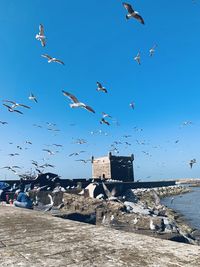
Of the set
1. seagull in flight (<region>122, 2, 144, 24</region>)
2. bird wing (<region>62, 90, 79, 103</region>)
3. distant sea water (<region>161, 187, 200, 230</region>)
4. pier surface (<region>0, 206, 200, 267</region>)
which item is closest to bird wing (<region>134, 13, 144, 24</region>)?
seagull in flight (<region>122, 2, 144, 24</region>)

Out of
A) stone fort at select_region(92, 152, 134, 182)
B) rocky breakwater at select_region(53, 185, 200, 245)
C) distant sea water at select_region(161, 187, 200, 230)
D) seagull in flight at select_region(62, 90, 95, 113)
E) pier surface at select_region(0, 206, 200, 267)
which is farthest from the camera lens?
A: stone fort at select_region(92, 152, 134, 182)

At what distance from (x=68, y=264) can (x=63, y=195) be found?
17893 millimetres

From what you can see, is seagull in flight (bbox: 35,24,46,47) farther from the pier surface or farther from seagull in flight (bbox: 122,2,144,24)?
the pier surface

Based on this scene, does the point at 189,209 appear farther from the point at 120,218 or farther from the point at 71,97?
the point at 71,97

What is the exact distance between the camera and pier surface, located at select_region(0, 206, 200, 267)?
328 centimetres

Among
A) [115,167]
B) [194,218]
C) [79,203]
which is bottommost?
[194,218]

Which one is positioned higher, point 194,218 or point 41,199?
point 41,199

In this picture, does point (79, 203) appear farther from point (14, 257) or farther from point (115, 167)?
point (115, 167)

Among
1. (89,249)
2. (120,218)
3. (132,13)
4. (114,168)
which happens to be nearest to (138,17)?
(132,13)

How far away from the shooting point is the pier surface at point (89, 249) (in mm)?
3279

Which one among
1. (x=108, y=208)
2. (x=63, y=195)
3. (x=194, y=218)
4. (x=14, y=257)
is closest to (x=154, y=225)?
(x=108, y=208)

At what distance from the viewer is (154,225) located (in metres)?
13.6

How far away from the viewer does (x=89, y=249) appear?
384 centimetres

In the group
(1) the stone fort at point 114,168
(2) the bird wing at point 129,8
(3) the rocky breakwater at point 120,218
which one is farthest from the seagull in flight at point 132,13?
(1) the stone fort at point 114,168
